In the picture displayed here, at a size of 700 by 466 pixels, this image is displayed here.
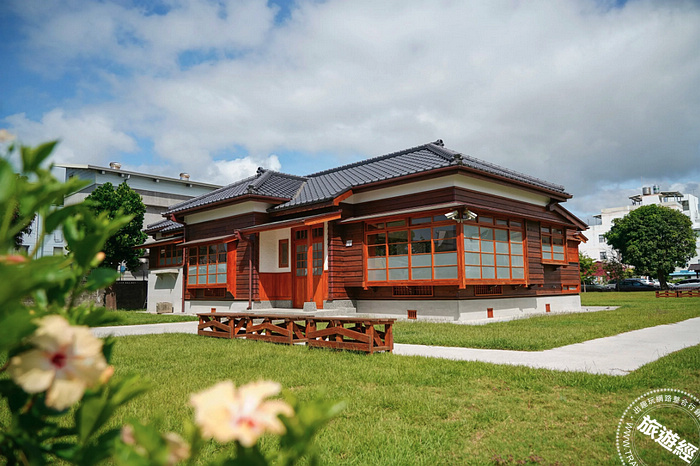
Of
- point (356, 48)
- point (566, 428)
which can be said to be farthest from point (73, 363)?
point (356, 48)

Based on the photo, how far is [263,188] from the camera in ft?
57.3

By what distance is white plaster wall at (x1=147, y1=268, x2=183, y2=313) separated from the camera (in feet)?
64.6

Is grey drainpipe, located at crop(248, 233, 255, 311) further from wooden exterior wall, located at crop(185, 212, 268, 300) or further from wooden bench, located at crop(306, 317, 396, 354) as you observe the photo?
wooden bench, located at crop(306, 317, 396, 354)

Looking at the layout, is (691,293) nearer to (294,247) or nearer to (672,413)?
(294,247)

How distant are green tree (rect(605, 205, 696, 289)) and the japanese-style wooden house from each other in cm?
2995

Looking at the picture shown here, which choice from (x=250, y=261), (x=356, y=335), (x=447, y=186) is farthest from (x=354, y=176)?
(x=356, y=335)

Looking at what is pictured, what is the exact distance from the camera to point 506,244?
14398 millimetres

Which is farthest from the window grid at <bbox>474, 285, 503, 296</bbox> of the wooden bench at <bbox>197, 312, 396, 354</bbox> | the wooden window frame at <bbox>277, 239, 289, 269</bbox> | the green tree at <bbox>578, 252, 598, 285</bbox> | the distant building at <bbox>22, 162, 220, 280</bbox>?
the green tree at <bbox>578, 252, 598, 285</bbox>

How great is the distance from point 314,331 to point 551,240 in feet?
40.1

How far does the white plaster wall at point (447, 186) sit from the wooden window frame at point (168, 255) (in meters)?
9.17

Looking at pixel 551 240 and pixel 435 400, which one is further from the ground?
pixel 551 240

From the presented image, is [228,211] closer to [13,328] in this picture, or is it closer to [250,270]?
[250,270]

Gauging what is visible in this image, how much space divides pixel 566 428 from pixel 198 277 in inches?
651

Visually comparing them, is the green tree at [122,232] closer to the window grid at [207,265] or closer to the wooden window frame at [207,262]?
the wooden window frame at [207,262]
